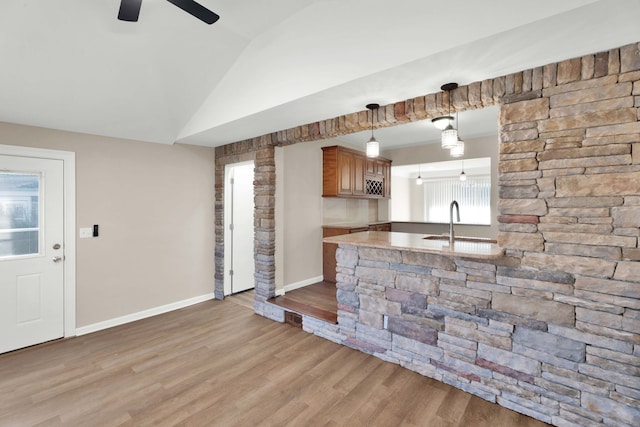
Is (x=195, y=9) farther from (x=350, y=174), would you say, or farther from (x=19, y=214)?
(x=350, y=174)

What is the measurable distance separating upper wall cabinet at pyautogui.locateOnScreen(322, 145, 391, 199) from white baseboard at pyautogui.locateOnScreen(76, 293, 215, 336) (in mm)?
2590

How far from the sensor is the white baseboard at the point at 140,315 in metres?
3.44

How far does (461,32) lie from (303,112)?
A: 1.50 m

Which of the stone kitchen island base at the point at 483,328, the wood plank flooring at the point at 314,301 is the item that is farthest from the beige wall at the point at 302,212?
the stone kitchen island base at the point at 483,328

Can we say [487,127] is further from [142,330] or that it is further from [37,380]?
[37,380]

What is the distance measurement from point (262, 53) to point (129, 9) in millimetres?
1115

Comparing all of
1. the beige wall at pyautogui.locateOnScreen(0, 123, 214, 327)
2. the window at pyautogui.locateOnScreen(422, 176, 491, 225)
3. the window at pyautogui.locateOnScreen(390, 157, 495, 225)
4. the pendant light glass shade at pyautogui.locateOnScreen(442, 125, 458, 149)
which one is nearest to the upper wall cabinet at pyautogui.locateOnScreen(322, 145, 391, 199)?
the window at pyautogui.locateOnScreen(390, 157, 495, 225)

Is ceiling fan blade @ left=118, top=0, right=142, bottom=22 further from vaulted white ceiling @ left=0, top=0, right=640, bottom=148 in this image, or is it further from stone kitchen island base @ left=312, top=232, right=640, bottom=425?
stone kitchen island base @ left=312, top=232, right=640, bottom=425

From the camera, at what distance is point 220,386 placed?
2.40 metres

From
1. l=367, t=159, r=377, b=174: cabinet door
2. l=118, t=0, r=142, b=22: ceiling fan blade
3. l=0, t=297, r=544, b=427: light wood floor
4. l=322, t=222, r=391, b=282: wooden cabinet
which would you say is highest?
l=118, t=0, r=142, b=22: ceiling fan blade

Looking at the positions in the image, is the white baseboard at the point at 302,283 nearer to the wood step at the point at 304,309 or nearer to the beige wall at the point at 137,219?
the wood step at the point at 304,309

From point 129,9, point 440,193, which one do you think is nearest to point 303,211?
point 129,9

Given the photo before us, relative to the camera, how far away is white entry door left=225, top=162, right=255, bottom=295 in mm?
4586

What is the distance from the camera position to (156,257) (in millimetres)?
3992
